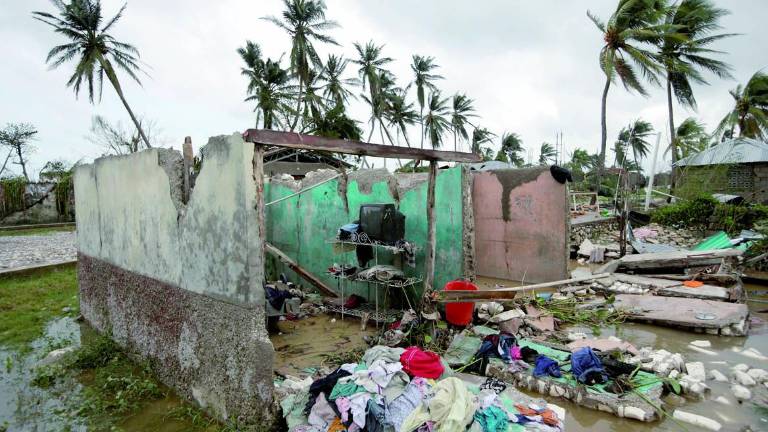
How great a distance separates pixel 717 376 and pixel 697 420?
112cm

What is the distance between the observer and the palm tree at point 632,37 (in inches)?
666

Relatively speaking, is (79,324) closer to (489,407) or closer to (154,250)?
(154,250)

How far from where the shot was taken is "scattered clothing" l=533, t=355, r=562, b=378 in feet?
13.3

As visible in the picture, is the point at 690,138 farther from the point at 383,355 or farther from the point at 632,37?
the point at 383,355

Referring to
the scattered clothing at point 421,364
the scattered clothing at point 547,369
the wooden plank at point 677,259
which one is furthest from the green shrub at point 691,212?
the scattered clothing at point 421,364

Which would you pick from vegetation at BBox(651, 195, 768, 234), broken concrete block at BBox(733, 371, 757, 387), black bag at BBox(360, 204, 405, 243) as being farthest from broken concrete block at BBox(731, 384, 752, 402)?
vegetation at BBox(651, 195, 768, 234)

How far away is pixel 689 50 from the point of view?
784 inches

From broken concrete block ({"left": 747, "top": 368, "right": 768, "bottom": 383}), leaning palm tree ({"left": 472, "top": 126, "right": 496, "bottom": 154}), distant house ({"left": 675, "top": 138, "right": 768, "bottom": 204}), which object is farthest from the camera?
leaning palm tree ({"left": 472, "top": 126, "right": 496, "bottom": 154})

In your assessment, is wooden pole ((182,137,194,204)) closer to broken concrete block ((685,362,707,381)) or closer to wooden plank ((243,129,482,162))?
wooden plank ((243,129,482,162))

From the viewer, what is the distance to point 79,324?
6383 mm

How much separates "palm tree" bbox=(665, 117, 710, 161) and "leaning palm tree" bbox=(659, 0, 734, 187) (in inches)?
88.6

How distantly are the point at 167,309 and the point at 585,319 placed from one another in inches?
217

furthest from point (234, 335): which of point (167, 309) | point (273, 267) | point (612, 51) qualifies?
point (612, 51)

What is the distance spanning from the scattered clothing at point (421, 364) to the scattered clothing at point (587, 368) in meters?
1.33
